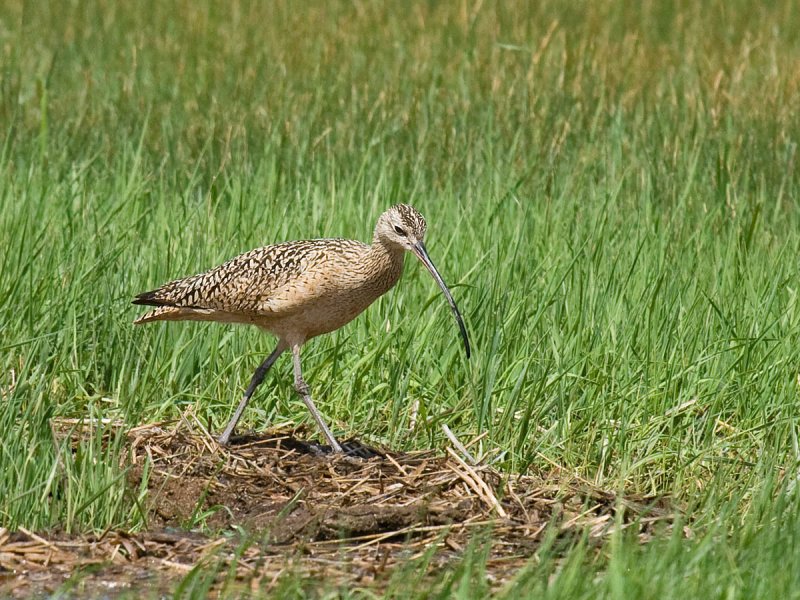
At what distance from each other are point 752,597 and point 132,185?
5361 millimetres

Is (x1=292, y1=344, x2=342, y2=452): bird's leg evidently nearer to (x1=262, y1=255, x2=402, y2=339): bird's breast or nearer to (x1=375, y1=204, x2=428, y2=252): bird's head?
(x1=262, y1=255, x2=402, y2=339): bird's breast

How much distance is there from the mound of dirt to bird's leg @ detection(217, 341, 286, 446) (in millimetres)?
79

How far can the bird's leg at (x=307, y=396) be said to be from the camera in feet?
20.5

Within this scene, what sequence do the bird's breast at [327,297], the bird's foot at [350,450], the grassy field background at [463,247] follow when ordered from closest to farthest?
the grassy field background at [463,247], the bird's foot at [350,450], the bird's breast at [327,297]

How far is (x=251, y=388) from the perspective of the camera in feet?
21.3

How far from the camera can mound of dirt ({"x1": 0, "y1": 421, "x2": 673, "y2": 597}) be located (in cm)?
487

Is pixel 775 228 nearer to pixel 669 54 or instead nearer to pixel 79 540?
pixel 669 54

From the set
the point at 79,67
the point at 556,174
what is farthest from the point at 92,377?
the point at 79,67

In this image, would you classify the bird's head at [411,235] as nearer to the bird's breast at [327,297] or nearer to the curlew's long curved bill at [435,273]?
the curlew's long curved bill at [435,273]

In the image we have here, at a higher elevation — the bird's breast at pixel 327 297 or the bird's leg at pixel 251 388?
the bird's breast at pixel 327 297

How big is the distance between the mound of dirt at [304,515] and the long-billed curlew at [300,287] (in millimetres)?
409

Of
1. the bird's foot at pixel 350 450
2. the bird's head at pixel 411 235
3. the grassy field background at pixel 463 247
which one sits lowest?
the bird's foot at pixel 350 450

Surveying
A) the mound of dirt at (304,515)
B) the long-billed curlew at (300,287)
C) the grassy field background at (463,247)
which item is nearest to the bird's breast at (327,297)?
the long-billed curlew at (300,287)

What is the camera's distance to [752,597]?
14.0ft
